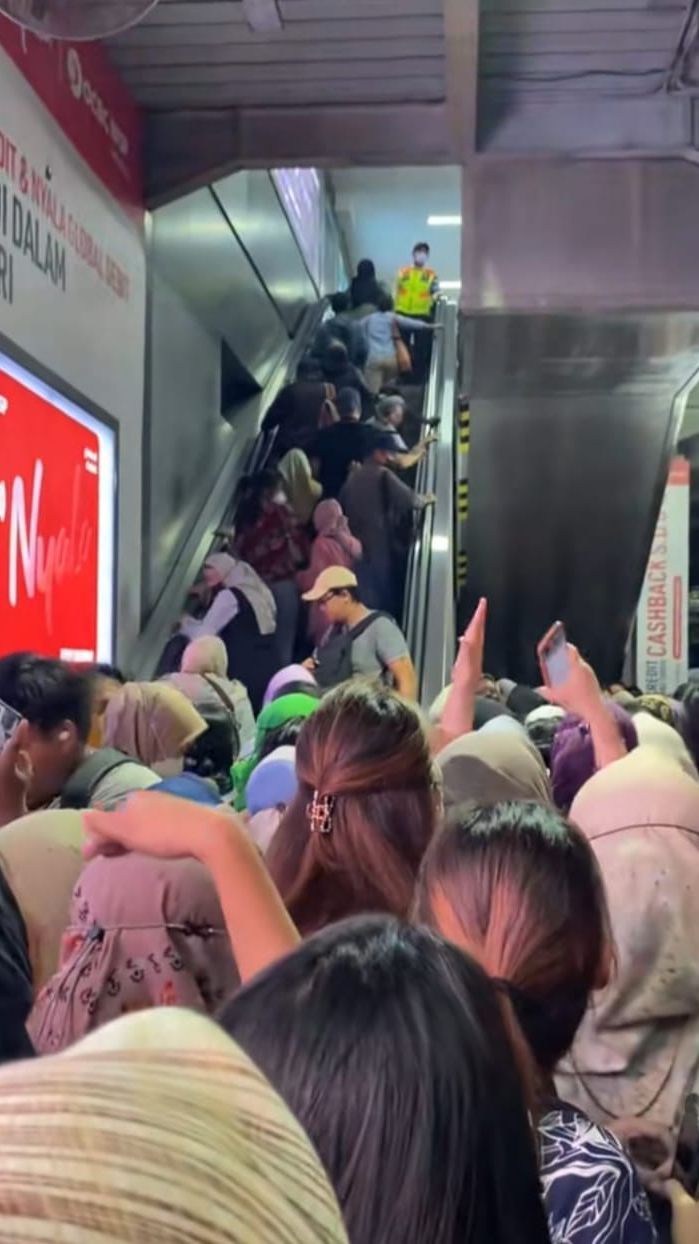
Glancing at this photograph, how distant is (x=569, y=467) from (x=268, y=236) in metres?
3.42

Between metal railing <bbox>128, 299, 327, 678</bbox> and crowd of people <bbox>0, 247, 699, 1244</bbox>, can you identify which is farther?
metal railing <bbox>128, 299, 327, 678</bbox>

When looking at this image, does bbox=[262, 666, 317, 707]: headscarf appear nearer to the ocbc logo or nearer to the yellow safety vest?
the ocbc logo

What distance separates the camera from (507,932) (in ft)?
4.72

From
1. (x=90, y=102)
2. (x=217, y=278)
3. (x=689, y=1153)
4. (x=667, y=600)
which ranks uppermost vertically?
(x=90, y=102)

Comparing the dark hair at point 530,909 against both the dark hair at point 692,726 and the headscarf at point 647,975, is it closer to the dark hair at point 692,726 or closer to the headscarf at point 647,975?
the headscarf at point 647,975

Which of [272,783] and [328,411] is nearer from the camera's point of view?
[272,783]

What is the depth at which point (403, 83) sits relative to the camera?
24.8 feet

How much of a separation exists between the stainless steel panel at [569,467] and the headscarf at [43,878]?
255 inches

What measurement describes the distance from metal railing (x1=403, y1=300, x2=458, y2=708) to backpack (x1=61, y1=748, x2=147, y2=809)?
14.8 ft

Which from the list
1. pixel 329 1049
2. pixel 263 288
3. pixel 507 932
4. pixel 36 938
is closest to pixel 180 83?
pixel 263 288

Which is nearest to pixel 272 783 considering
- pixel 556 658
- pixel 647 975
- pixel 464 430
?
pixel 556 658

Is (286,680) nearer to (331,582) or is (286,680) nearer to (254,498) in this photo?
(331,582)

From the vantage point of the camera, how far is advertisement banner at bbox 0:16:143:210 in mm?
5691

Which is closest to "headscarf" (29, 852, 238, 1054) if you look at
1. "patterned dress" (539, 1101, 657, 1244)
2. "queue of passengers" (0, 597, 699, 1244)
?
"queue of passengers" (0, 597, 699, 1244)
